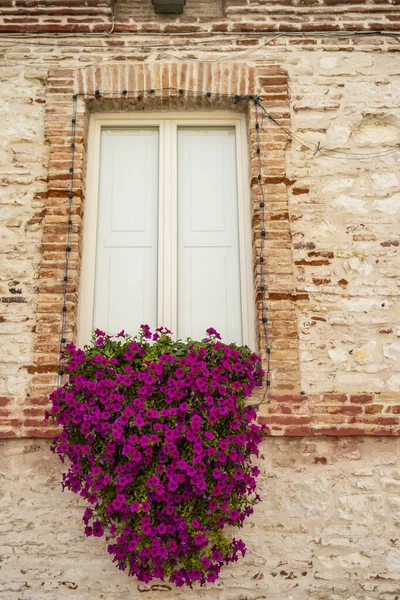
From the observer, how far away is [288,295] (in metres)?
3.90

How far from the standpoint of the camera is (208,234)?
167 inches

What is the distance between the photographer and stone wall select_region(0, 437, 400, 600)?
3.37m

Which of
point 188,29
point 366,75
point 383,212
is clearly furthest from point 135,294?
point 366,75

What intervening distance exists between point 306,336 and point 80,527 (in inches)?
70.7

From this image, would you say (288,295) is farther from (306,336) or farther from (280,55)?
(280,55)

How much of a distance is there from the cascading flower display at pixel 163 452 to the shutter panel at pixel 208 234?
56 cm

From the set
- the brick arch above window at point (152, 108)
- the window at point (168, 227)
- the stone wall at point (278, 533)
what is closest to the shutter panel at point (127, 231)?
the window at point (168, 227)

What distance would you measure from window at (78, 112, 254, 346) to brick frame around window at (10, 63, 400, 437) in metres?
0.13

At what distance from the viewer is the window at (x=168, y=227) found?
4.04 m

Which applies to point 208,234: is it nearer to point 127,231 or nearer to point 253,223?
point 253,223

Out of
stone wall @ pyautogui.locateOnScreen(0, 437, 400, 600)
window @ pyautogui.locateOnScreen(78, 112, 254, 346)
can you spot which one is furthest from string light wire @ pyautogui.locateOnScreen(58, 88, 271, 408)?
stone wall @ pyautogui.locateOnScreen(0, 437, 400, 600)

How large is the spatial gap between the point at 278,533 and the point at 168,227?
211cm

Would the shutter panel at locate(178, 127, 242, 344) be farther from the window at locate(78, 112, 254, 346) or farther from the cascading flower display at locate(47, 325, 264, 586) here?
the cascading flower display at locate(47, 325, 264, 586)

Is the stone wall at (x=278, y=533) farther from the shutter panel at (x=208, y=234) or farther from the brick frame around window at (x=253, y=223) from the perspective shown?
the shutter panel at (x=208, y=234)
